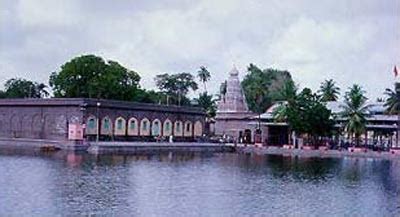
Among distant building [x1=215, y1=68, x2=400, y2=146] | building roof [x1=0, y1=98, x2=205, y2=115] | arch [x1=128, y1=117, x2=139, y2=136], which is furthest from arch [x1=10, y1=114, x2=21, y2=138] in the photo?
distant building [x1=215, y1=68, x2=400, y2=146]

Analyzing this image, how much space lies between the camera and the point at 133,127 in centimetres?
6831

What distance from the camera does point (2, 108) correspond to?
222 feet

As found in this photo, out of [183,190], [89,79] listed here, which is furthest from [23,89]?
[183,190]

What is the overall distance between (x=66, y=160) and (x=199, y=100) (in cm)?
6265

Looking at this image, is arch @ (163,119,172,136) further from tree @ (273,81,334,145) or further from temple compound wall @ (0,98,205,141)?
tree @ (273,81,334,145)

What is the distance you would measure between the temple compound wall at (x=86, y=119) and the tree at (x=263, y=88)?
27.5 meters

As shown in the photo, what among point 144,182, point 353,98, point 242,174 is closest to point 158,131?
point 353,98

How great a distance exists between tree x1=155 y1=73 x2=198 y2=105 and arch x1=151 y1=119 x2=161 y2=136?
123ft

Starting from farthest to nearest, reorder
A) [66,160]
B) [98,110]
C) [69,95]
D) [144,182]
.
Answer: [69,95]
[98,110]
[66,160]
[144,182]

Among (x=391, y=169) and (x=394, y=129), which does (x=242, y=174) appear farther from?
(x=394, y=129)

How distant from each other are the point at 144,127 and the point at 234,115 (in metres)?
17.2

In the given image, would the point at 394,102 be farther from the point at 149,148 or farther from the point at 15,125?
the point at 15,125

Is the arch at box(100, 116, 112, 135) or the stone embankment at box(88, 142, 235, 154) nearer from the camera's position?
the stone embankment at box(88, 142, 235, 154)

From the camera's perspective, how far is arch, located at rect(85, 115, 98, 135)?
202ft
